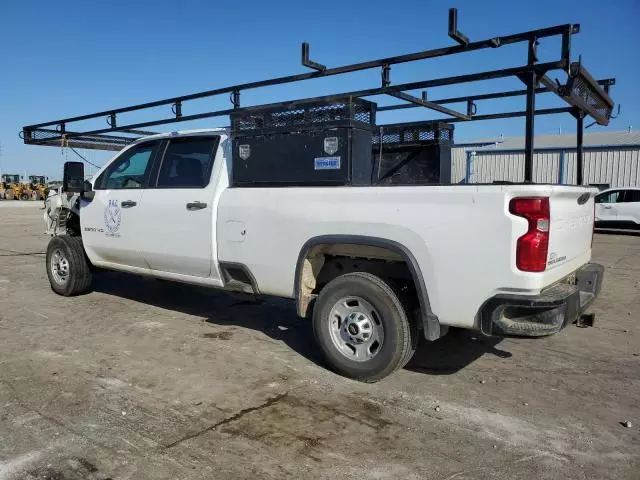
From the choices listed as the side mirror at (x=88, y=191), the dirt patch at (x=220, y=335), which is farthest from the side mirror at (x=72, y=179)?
the dirt patch at (x=220, y=335)

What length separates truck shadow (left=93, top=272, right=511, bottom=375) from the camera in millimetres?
4820

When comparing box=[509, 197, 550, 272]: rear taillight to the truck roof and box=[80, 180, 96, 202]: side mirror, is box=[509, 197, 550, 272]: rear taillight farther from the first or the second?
box=[80, 180, 96, 202]: side mirror

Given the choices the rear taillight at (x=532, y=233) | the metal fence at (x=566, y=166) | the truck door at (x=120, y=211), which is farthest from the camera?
the metal fence at (x=566, y=166)

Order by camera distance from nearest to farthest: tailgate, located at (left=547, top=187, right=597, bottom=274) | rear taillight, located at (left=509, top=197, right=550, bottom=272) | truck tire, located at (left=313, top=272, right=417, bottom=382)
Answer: rear taillight, located at (left=509, top=197, right=550, bottom=272) → tailgate, located at (left=547, top=187, right=597, bottom=274) → truck tire, located at (left=313, top=272, right=417, bottom=382)

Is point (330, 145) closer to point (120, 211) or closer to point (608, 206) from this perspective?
point (120, 211)

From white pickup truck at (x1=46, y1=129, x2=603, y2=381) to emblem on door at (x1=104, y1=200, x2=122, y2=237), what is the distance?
0.03m

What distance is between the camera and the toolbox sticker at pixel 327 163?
4320 mm

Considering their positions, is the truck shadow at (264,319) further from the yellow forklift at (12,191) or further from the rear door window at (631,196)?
the yellow forklift at (12,191)

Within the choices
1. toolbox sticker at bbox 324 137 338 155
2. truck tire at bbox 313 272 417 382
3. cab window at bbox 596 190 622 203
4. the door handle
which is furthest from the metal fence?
truck tire at bbox 313 272 417 382

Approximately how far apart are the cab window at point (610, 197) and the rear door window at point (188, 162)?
16.1m

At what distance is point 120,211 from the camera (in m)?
6.10

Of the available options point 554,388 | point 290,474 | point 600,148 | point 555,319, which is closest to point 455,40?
point 555,319

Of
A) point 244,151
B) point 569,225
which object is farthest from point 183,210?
point 569,225

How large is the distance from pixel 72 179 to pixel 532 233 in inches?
212
